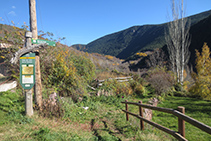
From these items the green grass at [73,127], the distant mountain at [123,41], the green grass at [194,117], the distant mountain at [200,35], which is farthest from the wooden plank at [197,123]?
the distant mountain at [123,41]

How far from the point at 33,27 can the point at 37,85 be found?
207 centimetres

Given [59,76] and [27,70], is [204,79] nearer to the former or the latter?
[59,76]

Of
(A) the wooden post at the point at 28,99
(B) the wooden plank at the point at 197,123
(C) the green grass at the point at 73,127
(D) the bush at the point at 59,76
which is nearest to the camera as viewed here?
(B) the wooden plank at the point at 197,123

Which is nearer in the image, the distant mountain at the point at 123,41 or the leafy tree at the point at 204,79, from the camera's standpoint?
the leafy tree at the point at 204,79

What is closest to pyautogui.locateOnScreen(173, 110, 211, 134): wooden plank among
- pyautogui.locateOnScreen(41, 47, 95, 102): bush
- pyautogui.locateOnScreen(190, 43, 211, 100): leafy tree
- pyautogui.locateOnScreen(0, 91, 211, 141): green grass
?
pyautogui.locateOnScreen(0, 91, 211, 141): green grass

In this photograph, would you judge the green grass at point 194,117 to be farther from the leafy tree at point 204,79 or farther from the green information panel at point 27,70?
the green information panel at point 27,70

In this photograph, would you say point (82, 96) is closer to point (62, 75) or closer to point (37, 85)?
point (62, 75)

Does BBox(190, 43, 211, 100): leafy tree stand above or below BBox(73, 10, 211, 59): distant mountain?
below

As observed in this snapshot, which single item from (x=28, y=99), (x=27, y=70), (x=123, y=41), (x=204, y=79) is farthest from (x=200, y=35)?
(x=123, y=41)

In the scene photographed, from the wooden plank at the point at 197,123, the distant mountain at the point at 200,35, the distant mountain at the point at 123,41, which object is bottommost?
the wooden plank at the point at 197,123

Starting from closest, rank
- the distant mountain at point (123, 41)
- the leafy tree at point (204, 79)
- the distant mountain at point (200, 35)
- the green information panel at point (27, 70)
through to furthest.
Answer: the green information panel at point (27, 70) < the leafy tree at point (204, 79) < the distant mountain at point (200, 35) < the distant mountain at point (123, 41)

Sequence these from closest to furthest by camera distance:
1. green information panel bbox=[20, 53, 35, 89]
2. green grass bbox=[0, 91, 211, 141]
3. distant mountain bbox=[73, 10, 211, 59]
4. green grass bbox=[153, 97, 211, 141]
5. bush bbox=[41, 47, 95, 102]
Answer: green grass bbox=[0, 91, 211, 141] < green information panel bbox=[20, 53, 35, 89] < green grass bbox=[153, 97, 211, 141] < bush bbox=[41, 47, 95, 102] < distant mountain bbox=[73, 10, 211, 59]

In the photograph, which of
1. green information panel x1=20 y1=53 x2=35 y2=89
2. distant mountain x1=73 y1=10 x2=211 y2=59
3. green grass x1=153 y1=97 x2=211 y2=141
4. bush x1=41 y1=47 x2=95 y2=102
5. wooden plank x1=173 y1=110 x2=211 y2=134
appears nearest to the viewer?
wooden plank x1=173 y1=110 x2=211 y2=134

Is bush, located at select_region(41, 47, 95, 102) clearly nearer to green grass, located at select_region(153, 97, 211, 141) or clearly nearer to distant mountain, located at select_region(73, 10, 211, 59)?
green grass, located at select_region(153, 97, 211, 141)
